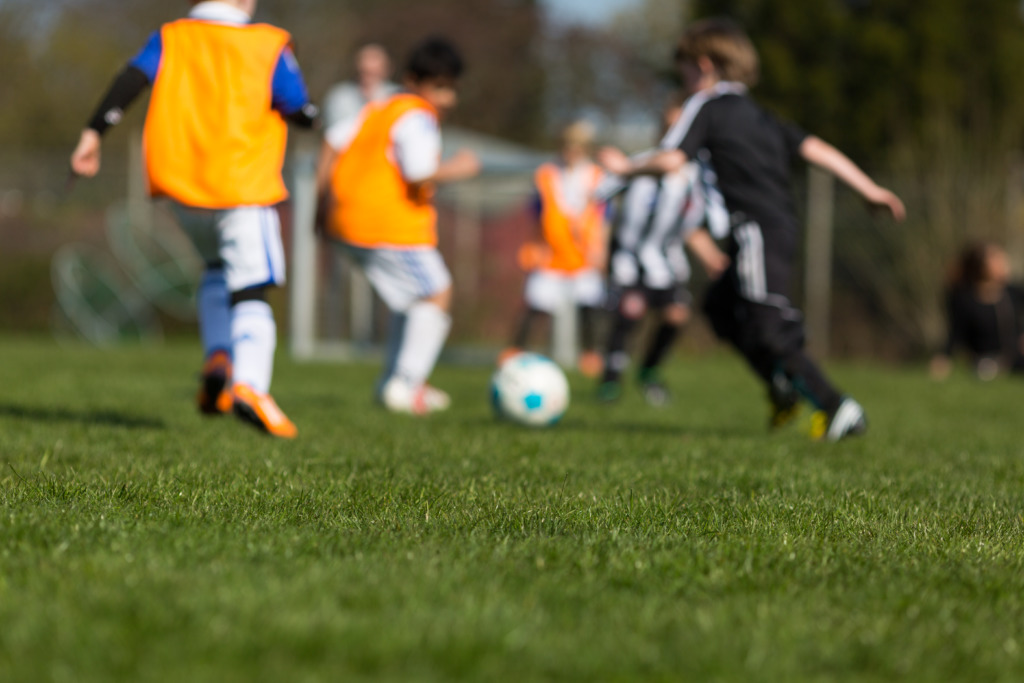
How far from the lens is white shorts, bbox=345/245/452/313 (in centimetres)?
634

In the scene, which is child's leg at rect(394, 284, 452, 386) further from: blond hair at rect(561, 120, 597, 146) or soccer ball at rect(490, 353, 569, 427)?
blond hair at rect(561, 120, 597, 146)

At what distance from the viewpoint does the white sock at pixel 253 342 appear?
4.54 meters

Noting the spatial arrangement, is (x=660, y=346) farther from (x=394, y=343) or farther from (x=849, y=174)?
(x=849, y=174)

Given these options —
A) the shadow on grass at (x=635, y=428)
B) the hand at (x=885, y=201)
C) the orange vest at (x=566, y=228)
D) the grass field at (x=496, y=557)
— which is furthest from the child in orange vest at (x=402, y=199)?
the orange vest at (x=566, y=228)

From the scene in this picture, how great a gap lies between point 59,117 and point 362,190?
2467 cm

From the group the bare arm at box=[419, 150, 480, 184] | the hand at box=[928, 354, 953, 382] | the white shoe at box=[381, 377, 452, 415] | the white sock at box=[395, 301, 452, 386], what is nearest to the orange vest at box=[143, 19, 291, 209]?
the bare arm at box=[419, 150, 480, 184]

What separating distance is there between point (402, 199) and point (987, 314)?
28.2 feet

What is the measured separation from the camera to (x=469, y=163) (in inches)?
223

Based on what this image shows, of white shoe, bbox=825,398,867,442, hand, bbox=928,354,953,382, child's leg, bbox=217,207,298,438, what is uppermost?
child's leg, bbox=217,207,298,438

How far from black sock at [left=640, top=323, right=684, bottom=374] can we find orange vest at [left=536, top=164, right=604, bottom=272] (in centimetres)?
251

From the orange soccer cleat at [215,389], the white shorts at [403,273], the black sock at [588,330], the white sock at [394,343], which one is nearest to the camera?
the orange soccer cleat at [215,389]

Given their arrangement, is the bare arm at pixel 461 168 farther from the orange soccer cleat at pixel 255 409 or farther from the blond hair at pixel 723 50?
the orange soccer cleat at pixel 255 409

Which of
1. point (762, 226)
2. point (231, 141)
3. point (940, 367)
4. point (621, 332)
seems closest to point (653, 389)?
point (621, 332)

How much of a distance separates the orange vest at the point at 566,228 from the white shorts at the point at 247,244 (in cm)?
609
